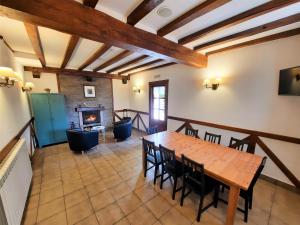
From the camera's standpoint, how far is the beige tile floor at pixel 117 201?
1896 millimetres

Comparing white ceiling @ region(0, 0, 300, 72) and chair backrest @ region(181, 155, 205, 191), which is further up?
white ceiling @ region(0, 0, 300, 72)

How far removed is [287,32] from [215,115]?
1959mm

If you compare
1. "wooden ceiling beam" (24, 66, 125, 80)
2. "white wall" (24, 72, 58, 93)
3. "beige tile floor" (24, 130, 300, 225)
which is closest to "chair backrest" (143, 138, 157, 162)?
"beige tile floor" (24, 130, 300, 225)

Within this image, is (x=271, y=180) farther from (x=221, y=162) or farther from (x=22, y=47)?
(x=22, y=47)

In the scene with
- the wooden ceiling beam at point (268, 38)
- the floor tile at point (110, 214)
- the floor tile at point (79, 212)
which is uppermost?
the wooden ceiling beam at point (268, 38)

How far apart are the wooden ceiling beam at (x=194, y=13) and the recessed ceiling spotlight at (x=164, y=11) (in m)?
0.18

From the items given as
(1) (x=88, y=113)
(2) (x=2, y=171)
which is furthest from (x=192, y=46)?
(1) (x=88, y=113)

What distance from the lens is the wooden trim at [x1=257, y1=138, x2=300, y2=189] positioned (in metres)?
2.40

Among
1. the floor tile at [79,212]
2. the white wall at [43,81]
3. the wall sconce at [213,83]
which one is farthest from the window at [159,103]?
the white wall at [43,81]

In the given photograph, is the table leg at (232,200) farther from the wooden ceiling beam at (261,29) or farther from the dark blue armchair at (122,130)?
the dark blue armchair at (122,130)

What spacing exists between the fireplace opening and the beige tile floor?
2.58m

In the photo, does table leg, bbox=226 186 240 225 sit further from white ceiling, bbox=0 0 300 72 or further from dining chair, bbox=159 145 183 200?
white ceiling, bbox=0 0 300 72

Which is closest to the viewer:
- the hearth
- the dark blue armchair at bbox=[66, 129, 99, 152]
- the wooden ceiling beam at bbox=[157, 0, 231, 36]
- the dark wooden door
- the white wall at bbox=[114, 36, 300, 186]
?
the wooden ceiling beam at bbox=[157, 0, 231, 36]

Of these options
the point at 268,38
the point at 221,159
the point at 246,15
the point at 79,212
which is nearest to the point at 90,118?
the point at 79,212
